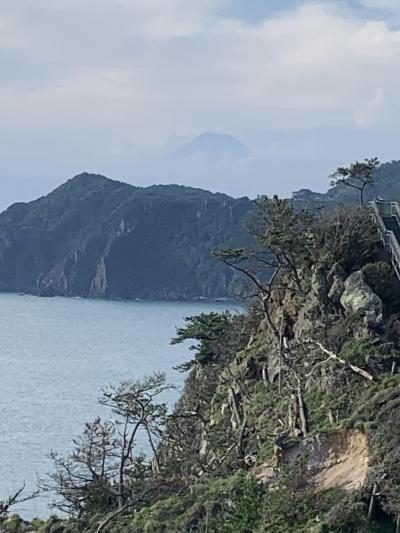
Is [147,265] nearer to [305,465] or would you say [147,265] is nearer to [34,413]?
[34,413]

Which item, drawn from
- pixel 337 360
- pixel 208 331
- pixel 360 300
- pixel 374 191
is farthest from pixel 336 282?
pixel 374 191

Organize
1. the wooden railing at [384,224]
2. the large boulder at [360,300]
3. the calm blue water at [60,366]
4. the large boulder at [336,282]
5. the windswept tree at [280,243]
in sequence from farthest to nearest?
the calm blue water at [60,366] → the windswept tree at [280,243] → the wooden railing at [384,224] → the large boulder at [336,282] → the large boulder at [360,300]

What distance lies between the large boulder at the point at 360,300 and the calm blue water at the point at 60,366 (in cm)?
1539

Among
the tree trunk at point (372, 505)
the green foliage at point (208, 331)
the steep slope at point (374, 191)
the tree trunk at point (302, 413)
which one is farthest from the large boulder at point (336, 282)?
the steep slope at point (374, 191)

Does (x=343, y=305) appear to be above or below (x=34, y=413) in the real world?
above

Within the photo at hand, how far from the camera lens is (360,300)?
2516cm

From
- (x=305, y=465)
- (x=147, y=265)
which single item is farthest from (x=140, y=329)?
(x=305, y=465)

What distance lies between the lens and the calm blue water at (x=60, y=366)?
152 ft

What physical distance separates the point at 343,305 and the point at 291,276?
3.92 metres

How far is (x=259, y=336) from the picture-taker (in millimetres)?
30641

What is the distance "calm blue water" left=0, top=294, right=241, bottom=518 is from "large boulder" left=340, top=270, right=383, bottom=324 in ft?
50.5

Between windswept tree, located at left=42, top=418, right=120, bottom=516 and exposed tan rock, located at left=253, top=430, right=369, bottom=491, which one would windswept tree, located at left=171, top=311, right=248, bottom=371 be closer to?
windswept tree, located at left=42, top=418, right=120, bottom=516

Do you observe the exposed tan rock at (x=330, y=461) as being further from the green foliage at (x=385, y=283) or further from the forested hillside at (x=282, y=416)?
the green foliage at (x=385, y=283)

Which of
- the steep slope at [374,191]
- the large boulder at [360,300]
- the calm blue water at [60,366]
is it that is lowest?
the calm blue water at [60,366]
